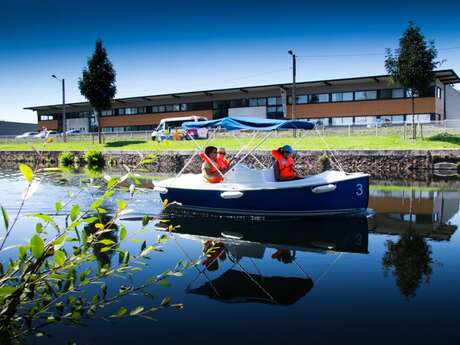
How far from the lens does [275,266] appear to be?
7219 millimetres

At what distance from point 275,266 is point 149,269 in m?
2.10

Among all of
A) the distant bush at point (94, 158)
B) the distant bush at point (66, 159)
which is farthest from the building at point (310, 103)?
the distant bush at point (94, 158)

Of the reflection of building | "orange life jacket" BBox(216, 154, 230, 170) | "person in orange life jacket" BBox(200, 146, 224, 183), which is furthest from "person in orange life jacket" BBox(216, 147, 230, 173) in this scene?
the reflection of building

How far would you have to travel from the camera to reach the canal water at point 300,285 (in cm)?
463

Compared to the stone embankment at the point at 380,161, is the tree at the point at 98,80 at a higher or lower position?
higher

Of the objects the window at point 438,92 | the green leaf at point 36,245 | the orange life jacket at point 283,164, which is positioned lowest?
the green leaf at point 36,245

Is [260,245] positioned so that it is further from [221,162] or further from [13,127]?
[13,127]

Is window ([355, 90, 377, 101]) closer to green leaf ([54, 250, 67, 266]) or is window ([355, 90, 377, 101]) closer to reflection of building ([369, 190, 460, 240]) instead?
reflection of building ([369, 190, 460, 240])

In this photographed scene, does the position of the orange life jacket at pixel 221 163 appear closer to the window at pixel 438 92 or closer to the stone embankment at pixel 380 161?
the stone embankment at pixel 380 161

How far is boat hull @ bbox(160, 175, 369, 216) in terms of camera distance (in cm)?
1097

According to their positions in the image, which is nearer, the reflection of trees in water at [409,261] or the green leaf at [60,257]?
the green leaf at [60,257]

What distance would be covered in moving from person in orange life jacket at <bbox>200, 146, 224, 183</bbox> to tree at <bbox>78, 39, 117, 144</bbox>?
34.0 meters

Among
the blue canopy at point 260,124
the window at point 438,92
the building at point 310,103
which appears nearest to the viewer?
the blue canopy at point 260,124

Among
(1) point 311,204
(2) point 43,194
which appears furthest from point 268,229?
(2) point 43,194
